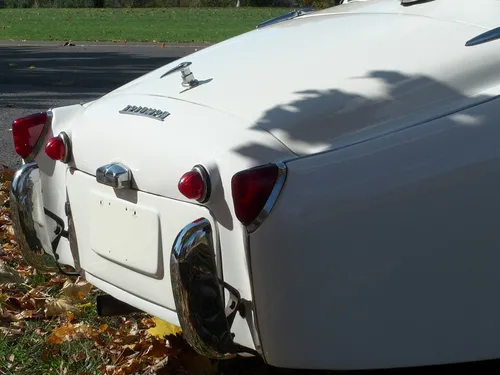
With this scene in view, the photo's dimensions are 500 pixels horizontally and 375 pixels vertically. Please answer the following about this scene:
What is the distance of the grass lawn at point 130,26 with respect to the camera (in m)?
23.3

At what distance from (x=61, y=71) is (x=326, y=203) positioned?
12.3 m

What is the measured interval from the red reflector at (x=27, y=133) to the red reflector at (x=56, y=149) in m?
0.15

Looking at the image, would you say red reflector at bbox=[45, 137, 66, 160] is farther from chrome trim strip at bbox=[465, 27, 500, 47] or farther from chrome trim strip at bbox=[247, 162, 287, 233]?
chrome trim strip at bbox=[465, 27, 500, 47]

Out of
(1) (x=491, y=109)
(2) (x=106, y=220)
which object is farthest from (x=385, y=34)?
(2) (x=106, y=220)

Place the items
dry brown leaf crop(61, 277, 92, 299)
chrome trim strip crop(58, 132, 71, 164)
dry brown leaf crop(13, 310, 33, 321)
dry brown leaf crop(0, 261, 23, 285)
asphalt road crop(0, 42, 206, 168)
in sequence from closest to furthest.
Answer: chrome trim strip crop(58, 132, 71, 164) < dry brown leaf crop(13, 310, 33, 321) < dry brown leaf crop(61, 277, 92, 299) < dry brown leaf crop(0, 261, 23, 285) < asphalt road crop(0, 42, 206, 168)

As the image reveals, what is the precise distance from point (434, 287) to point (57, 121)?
1689 millimetres

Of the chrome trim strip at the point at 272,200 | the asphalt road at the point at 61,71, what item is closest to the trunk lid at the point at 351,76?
the chrome trim strip at the point at 272,200

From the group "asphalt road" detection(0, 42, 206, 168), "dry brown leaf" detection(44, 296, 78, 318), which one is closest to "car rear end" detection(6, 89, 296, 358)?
"dry brown leaf" detection(44, 296, 78, 318)

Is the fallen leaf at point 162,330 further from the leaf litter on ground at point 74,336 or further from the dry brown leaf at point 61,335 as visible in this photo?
the dry brown leaf at point 61,335

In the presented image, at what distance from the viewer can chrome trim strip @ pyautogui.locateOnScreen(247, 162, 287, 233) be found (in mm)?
2758

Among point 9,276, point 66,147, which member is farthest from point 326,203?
point 9,276

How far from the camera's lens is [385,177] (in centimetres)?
280

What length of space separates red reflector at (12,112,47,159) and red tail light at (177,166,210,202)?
1070 mm

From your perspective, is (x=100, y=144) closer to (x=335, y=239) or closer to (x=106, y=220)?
(x=106, y=220)
